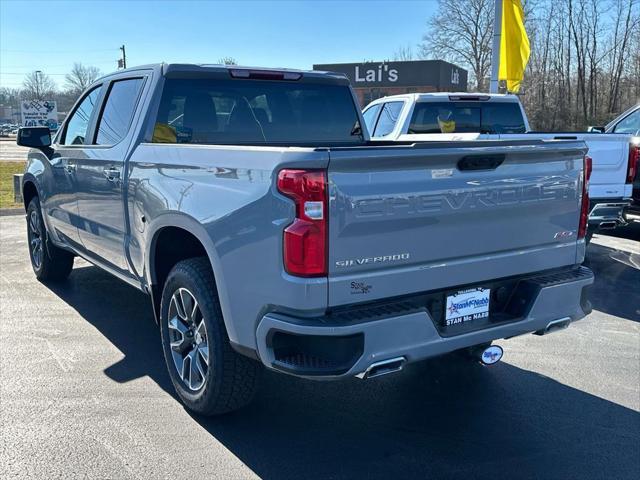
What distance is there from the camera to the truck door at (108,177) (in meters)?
4.39

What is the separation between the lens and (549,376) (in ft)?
14.3

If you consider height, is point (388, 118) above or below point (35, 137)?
above

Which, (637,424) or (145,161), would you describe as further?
(145,161)

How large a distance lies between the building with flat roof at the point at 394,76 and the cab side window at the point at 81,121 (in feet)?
109

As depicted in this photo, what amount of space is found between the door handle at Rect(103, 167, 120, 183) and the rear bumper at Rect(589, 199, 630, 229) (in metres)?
5.10

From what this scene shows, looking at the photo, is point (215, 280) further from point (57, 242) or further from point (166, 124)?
point (57, 242)

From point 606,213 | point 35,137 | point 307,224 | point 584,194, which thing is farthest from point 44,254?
point 606,213

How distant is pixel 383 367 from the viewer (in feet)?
9.60

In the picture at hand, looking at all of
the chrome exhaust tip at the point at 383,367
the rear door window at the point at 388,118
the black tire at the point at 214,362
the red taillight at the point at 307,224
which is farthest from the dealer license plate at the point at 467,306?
the rear door window at the point at 388,118

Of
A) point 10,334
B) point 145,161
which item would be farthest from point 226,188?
point 10,334

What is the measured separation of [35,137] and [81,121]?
0.55 m

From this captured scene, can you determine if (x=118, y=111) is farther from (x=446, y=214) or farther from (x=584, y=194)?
(x=584, y=194)

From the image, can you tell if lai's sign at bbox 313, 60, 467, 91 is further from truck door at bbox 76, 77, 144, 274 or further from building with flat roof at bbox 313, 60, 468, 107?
truck door at bbox 76, 77, 144, 274

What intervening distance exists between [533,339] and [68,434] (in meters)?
3.63
